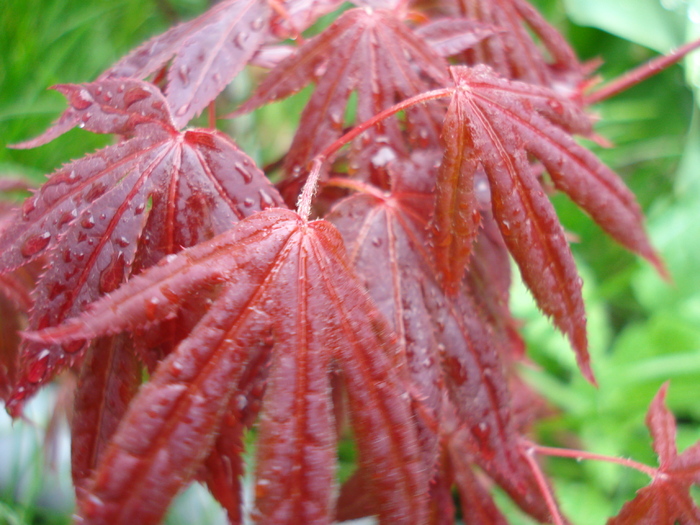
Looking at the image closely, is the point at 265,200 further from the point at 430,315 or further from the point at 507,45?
the point at 507,45

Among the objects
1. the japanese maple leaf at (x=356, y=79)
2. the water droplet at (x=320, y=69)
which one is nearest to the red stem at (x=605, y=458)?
the japanese maple leaf at (x=356, y=79)

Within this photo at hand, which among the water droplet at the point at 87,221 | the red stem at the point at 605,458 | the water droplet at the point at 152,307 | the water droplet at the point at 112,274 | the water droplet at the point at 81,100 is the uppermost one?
the water droplet at the point at 81,100

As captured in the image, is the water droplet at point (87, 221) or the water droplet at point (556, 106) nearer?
the water droplet at point (87, 221)

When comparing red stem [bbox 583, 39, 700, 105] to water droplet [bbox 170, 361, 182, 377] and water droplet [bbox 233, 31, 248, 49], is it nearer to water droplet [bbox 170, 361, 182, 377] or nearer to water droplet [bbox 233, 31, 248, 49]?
water droplet [bbox 233, 31, 248, 49]

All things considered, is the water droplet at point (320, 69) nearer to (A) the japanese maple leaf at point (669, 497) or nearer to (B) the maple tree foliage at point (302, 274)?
(B) the maple tree foliage at point (302, 274)

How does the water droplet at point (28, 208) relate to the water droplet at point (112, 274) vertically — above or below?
above

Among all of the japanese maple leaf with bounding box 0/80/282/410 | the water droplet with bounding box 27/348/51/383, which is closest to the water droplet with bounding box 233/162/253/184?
the japanese maple leaf with bounding box 0/80/282/410

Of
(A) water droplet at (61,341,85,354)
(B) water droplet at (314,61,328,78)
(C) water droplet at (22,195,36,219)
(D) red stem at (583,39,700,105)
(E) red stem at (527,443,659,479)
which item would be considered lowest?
(E) red stem at (527,443,659,479)
